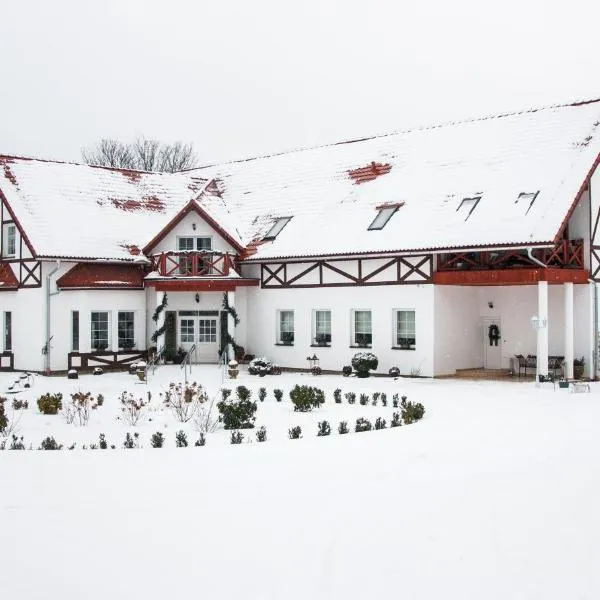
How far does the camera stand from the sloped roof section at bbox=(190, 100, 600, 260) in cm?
2427

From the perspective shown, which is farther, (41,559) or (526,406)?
(526,406)

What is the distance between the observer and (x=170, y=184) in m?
35.1

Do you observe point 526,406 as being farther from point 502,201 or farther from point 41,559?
point 41,559

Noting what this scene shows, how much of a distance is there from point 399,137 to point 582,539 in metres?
24.0

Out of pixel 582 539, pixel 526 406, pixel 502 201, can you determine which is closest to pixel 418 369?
pixel 502 201

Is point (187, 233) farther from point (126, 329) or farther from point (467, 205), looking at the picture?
point (467, 205)

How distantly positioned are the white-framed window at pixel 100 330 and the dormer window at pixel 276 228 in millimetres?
6172

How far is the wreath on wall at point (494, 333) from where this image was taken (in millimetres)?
27672

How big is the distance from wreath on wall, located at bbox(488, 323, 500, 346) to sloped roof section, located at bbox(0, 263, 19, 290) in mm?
15973

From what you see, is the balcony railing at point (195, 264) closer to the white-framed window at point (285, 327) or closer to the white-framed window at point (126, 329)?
the white-framed window at point (126, 329)

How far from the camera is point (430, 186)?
2759 cm

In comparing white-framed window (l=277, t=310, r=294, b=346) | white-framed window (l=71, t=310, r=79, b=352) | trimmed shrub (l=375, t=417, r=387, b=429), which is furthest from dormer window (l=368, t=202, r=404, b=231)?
trimmed shrub (l=375, t=417, r=387, b=429)

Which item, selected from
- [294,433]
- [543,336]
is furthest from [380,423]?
[543,336]

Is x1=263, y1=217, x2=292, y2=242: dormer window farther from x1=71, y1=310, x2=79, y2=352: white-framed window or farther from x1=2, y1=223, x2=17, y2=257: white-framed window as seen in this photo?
x1=2, y1=223, x2=17, y2=257: white-framed window
